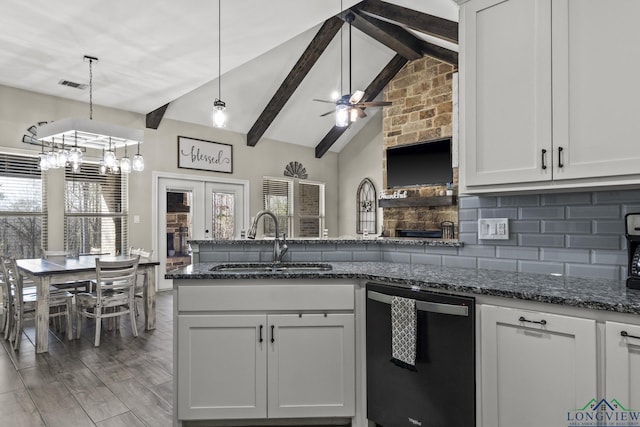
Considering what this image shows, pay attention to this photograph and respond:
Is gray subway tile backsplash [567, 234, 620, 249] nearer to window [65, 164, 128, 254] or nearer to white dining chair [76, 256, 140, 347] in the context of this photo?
white dining chair [76, 256, 140, 347]

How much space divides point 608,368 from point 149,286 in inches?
148

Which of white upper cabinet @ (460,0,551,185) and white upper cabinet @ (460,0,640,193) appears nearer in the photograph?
white upper cabinet @ (460,0,640,193)

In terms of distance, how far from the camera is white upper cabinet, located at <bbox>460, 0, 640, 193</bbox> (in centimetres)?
155

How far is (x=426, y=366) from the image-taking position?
1721 millimetres

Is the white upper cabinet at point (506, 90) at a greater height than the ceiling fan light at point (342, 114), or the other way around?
the ceiling fan light at point (342, 114)

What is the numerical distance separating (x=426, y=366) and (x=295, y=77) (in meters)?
5.12

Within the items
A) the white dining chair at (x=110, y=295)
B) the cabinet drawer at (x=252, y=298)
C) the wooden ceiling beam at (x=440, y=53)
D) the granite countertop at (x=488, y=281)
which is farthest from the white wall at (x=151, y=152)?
the cabinet drawer at (x=252, y=298)

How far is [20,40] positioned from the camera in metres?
3.51

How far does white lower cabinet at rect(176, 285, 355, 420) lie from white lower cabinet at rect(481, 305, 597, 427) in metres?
0.65

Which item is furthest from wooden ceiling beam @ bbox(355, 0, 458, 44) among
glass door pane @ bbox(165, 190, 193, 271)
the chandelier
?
glass door pane @ bbox(165, 190, 193, 271)

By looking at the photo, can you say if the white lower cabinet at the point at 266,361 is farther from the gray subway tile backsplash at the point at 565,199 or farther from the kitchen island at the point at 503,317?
the gray subway tile backsplash at the point at 565,199

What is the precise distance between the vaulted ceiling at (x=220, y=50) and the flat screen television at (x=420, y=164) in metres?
1.30

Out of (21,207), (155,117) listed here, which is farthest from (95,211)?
(155,117)

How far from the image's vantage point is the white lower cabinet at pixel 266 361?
1937 millimetres
